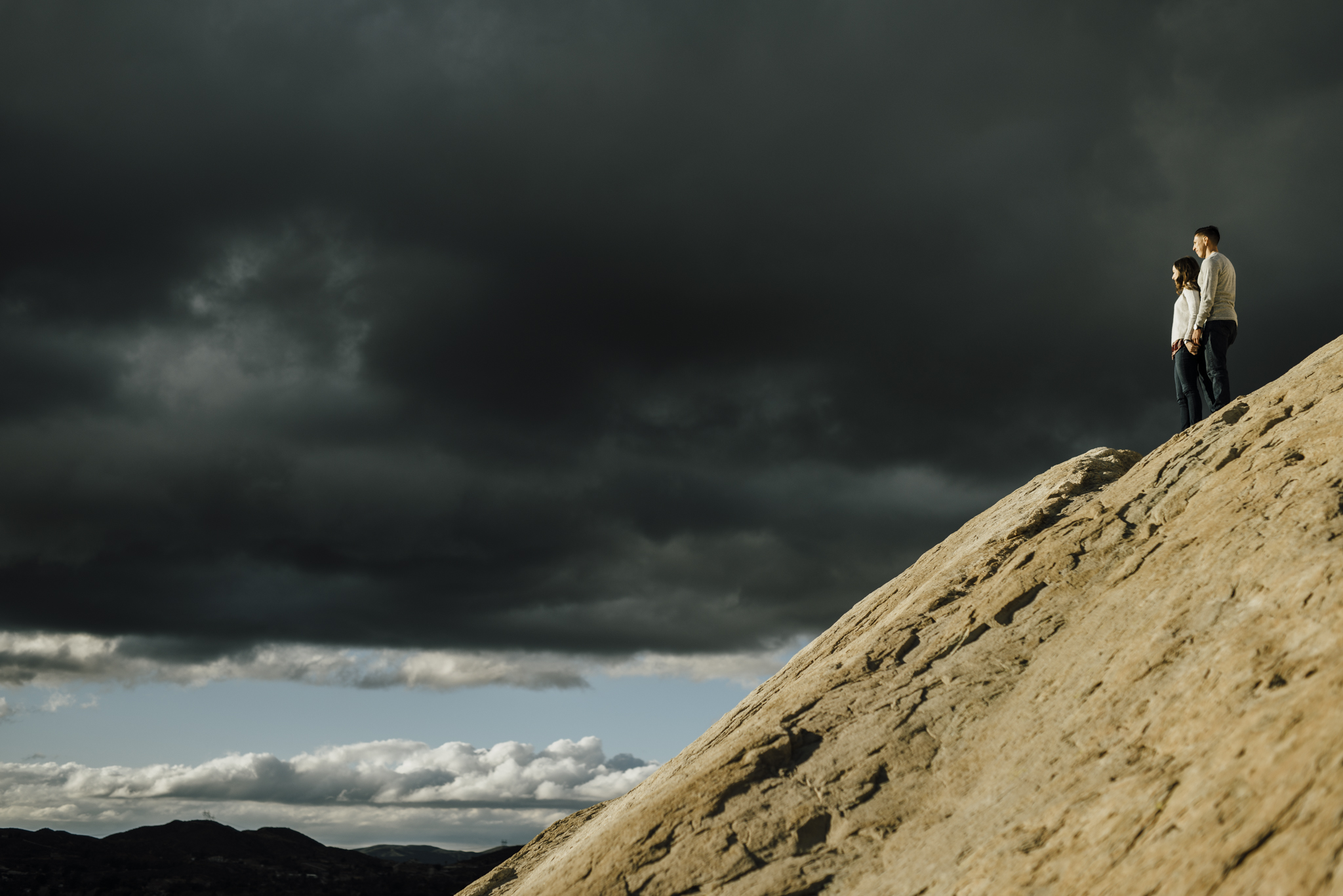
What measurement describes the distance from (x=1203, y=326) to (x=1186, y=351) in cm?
91

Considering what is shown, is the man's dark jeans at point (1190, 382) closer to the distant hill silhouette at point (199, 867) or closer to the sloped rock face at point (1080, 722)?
the sloped rock face at point (1080, 722)

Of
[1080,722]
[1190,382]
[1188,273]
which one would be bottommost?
[1080,722]

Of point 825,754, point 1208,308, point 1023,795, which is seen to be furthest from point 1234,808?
point 1208,308

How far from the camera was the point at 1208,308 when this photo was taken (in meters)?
16.1

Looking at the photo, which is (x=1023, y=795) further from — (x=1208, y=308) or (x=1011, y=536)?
(x=1208, y=308)

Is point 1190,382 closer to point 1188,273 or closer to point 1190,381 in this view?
point 1190,381

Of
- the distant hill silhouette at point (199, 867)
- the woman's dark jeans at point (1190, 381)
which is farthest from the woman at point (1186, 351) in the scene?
the distant hill silhouette at point (199, 867)

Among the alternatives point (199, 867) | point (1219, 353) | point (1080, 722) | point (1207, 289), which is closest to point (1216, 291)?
point (1207, 289)

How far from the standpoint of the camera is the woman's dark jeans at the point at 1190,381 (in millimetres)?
17188

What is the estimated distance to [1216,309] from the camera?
53.1 feet

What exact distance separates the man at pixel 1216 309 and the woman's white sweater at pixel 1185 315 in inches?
10.6

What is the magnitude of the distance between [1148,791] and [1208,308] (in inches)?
403

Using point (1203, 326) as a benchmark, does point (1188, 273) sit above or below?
above

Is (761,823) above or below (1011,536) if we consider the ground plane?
below
